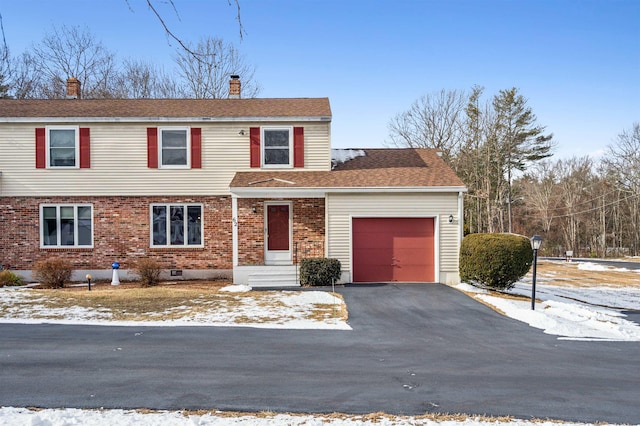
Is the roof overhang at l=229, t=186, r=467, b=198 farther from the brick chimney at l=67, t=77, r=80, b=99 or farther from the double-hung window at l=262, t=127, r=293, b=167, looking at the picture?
the brick chimney at l=67, t=77, r=80, b=99

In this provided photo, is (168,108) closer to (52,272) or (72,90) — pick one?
(72,90)

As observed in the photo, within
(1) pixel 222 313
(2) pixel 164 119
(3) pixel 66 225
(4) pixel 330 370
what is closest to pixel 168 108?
(2) pixel 164 119

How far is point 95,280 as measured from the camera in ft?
51.1

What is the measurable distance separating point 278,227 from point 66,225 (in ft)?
23.9

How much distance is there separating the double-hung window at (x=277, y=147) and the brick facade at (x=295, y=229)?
1.50 meters

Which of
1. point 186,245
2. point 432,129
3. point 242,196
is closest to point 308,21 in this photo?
point 242,196

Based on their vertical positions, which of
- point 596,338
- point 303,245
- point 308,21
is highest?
point 308,21

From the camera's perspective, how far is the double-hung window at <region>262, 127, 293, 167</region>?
627 inches

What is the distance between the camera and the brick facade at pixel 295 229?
608 inches

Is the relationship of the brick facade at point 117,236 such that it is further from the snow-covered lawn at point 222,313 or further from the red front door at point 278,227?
the snow-covered lawn at point 222,313

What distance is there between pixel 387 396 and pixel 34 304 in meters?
9.82

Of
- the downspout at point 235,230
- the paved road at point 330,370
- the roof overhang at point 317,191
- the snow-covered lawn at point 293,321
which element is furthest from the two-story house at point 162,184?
the paved road at point 330,370

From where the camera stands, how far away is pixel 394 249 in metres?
15.0

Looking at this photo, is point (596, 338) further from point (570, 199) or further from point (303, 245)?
point (570, 199)
